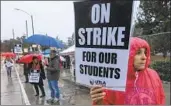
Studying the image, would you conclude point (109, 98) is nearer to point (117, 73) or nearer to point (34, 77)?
point (117, 73)

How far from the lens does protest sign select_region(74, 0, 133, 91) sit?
10.4ft

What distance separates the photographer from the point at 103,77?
11.0 ft

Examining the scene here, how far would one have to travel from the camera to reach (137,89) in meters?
3.63

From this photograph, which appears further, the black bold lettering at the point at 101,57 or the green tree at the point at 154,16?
the green tree at the point at 154,16

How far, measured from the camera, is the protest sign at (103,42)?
3.16 metres

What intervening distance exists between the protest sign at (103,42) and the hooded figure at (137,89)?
22 centimetres

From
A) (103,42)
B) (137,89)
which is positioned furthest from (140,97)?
(103,42)

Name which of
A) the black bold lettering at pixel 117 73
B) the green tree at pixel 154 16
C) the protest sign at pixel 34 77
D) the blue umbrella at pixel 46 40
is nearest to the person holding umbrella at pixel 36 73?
the protest sign at pixel 34 77

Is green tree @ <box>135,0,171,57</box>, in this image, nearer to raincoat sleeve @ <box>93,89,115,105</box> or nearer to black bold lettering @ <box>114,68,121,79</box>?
raincoat sleeve @ <box>93,89,115,105</box>

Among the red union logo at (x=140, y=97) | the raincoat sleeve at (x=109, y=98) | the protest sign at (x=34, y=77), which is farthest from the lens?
the protest sign at (x=34, y=77)

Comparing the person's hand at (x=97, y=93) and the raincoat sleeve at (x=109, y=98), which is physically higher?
the person's hand at (x=97, y=93)

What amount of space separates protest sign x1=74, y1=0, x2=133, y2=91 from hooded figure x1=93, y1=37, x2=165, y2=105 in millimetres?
221

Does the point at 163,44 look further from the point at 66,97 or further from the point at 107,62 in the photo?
the point at 107,62

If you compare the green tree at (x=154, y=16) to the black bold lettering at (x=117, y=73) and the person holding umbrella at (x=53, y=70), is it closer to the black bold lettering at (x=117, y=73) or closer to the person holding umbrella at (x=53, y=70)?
the person holding umbrella at (x=53, y=70)
